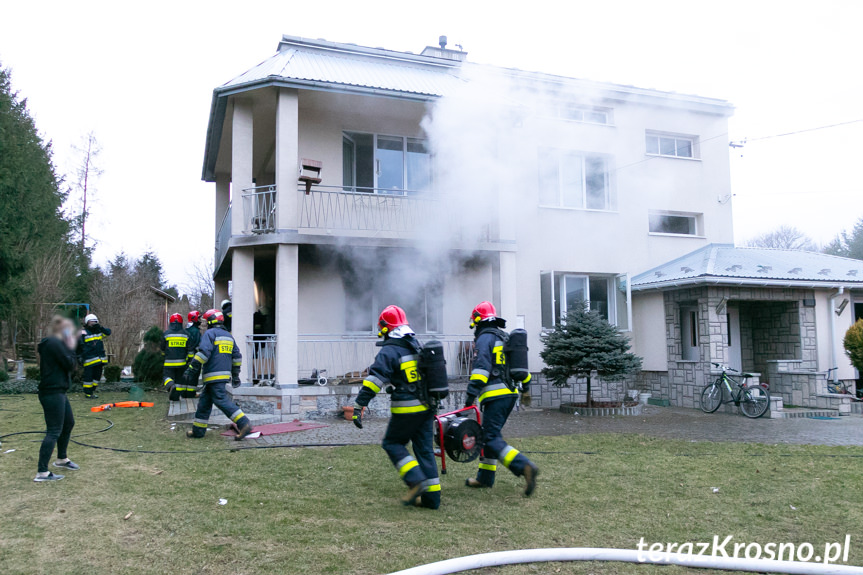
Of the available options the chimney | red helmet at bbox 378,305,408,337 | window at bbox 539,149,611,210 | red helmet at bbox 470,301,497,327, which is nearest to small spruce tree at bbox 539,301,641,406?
window at bbox 539,149,611,210

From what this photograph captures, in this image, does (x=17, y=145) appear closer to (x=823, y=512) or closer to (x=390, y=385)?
(x=390, y=385)

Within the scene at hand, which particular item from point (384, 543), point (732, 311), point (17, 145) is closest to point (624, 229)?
point (732, 311)

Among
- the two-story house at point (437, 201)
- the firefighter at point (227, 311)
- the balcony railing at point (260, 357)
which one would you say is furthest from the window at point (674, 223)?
the firefighter at point (227, 311)

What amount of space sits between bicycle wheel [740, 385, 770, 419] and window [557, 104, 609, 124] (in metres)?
7.55

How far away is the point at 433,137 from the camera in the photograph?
1262cm

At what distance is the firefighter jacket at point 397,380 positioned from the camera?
4988mm

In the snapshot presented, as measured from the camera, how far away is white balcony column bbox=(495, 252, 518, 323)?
11844mm

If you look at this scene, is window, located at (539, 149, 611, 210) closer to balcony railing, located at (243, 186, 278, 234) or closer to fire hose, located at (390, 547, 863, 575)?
balcony railing, located at (243, 186, 278, 234)

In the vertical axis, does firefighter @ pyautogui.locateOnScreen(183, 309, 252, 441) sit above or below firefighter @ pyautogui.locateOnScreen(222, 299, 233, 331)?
below

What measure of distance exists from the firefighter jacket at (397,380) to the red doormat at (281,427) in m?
4.26

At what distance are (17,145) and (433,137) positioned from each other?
1370 centimetres

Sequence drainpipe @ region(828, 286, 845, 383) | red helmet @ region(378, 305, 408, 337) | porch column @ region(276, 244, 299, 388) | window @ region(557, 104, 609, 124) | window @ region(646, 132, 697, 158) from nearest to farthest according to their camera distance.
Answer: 1. red helmet @ region(378, 305, 408, 337)
2. porch column @ region(276, 244, 299, 388)
3. drainpipe @ region(828, 286, 845, 383)
4. window @ region(557, 104, 609, 124)
5. window @ region(646, 132, 697, 158)

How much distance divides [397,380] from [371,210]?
7335 millimetres

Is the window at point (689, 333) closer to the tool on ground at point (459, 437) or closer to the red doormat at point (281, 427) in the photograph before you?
the red doormat at point (281, 427)
